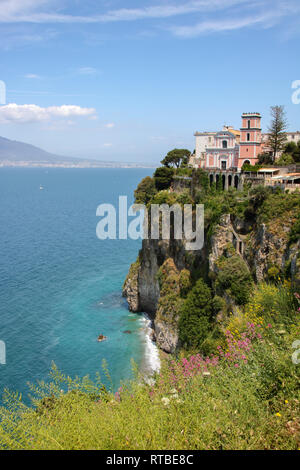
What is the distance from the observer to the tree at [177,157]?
64.2 metres

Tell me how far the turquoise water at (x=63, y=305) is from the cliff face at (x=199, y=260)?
9.74ft

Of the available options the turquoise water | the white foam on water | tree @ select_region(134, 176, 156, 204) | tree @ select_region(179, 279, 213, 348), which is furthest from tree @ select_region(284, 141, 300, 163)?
tree @ select_region(134, 176, 156, 204)

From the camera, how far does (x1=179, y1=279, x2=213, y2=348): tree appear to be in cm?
3438

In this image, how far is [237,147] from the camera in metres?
50.1

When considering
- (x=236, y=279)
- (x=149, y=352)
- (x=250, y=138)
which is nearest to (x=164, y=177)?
(x=250, y=138)

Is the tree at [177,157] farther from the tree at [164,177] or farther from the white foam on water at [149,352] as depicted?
the white foam on water at [149,352]

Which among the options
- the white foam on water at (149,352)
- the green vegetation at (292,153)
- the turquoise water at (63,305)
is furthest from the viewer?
the green vegetation at (292,153)

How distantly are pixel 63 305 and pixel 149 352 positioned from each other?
50.5 ft

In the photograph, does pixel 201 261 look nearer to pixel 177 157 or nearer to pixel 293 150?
pixel 293 150

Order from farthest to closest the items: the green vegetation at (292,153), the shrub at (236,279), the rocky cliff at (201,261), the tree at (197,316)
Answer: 1. the green vegetation at (292,153)
2. the tree at (197,316)
3. the shrub at (236,279)
4. the rocky cliff at (201,261)

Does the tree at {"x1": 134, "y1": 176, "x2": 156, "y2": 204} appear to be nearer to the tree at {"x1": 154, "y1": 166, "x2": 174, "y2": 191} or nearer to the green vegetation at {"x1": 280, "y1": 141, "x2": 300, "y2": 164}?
the tree at {"x1": 154, "y1": 166, "x2": 174, "y2": 191}

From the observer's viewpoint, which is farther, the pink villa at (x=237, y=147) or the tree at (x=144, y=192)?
the tree at (x=144, y=192)

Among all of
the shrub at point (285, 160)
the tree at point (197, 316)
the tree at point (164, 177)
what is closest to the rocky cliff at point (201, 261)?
the tree at point (197, 316)
